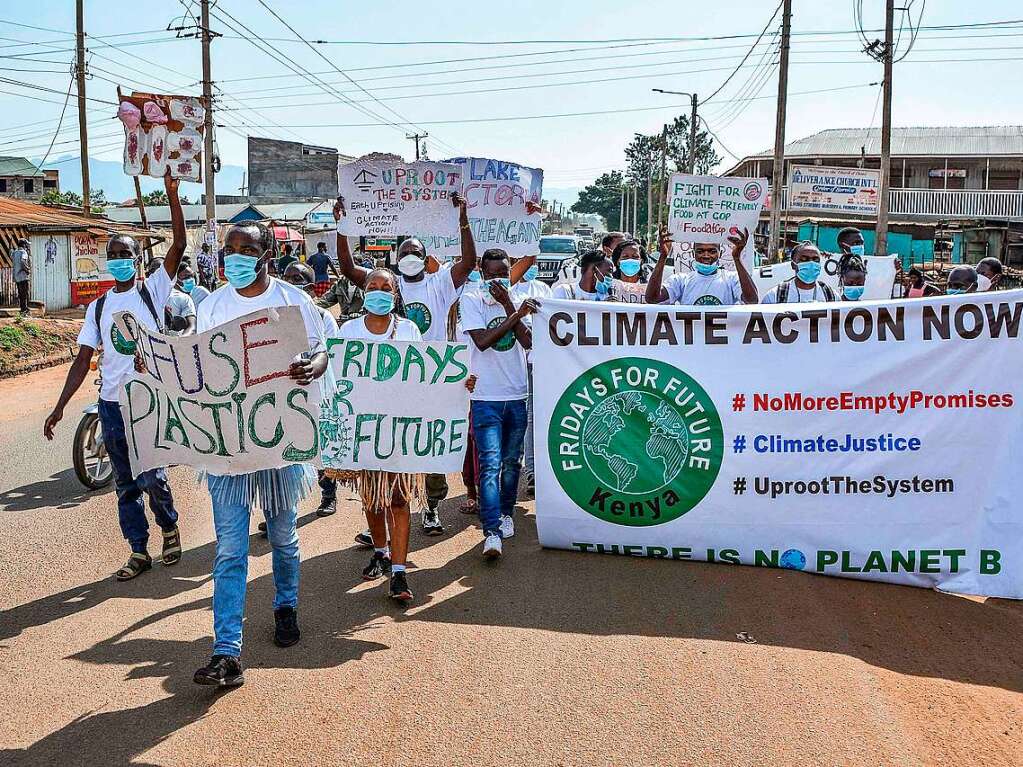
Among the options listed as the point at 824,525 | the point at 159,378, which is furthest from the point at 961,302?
the point at 159,378

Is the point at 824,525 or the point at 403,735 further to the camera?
the point at 824,525

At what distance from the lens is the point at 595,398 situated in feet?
20.7

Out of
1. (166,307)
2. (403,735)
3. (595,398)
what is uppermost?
(166,307)

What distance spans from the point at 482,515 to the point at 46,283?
22688 millimetres

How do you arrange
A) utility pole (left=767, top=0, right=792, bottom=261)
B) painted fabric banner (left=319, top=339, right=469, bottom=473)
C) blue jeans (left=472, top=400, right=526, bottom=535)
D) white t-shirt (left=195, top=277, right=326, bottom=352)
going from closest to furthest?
1. white t-shirt (left=195, top=277, right=326, bottom=352)
2. painted fabric banner (left=319, top=339, right=469, bottom=473)
3. blue jeans (left=472, top=400, right=526, bottom=535)
4. utility pole (left=767, top=0, right=792, bottom=261)

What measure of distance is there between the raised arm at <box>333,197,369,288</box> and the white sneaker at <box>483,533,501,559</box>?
204cm

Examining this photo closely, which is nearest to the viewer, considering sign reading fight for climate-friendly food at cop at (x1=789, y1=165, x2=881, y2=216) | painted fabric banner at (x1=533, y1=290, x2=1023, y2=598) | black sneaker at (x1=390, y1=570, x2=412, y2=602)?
black sneaker at (x1=390, y1=570, x2=412, y2=602)

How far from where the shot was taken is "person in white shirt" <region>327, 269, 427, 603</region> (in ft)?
18.6

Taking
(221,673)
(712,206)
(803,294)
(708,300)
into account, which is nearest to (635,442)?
(708,300)

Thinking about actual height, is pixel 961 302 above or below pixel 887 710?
above

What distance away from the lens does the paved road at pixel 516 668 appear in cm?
394

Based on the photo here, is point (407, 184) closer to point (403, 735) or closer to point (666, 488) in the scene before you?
point (666, 488)

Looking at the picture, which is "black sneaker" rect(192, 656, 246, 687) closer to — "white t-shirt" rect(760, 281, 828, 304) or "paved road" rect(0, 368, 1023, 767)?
"paved road" rect(0, 368, 1023, 767)

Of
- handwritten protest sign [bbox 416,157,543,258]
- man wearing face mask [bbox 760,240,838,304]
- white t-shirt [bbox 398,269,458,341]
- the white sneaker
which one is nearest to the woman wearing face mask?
the white sneaker
